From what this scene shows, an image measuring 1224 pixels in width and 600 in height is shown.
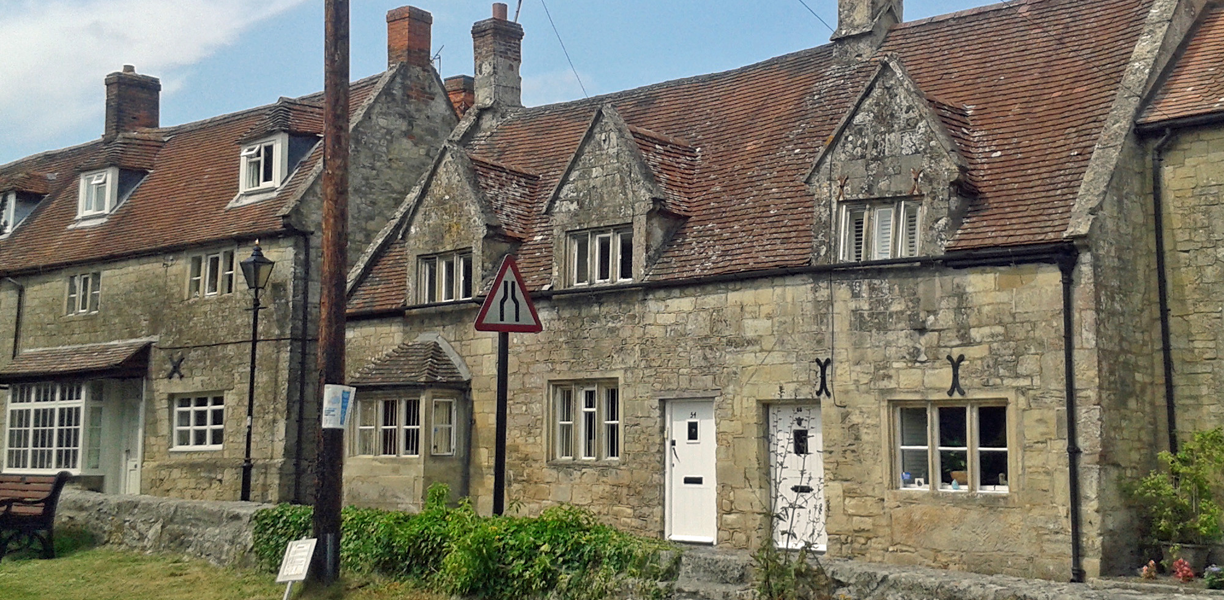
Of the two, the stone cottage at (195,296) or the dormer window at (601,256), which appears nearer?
the dormer window at (601,256)

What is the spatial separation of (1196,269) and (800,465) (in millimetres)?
5753

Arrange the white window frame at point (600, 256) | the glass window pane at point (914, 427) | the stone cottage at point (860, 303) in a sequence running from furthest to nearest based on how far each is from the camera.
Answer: the white window frame at point (600, 256) < the glass window pane at point (914, 427) < the stone cottage at point (860, 303)

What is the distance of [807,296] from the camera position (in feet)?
56.7

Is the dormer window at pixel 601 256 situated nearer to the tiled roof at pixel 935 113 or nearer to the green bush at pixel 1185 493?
the tiled roof at pixel 935 113

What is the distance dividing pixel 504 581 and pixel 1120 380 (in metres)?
8.14

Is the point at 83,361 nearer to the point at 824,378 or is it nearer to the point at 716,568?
the point at 824,378

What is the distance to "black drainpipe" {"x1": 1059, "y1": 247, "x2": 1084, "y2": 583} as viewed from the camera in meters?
14.6

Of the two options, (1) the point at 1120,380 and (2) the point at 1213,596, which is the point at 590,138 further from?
(2) the point at 1213,596

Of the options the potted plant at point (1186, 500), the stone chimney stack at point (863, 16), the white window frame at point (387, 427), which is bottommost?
the potted plant at point (1186, 500)

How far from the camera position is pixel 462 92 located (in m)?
31.5

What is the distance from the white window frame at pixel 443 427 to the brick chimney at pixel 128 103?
17415mm

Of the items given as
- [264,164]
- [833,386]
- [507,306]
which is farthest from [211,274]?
[507,306]

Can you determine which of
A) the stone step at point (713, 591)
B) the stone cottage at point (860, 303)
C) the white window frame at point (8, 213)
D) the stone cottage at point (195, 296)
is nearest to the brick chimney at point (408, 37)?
the stone cottage at point (195, 296)

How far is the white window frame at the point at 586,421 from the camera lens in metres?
19.6
